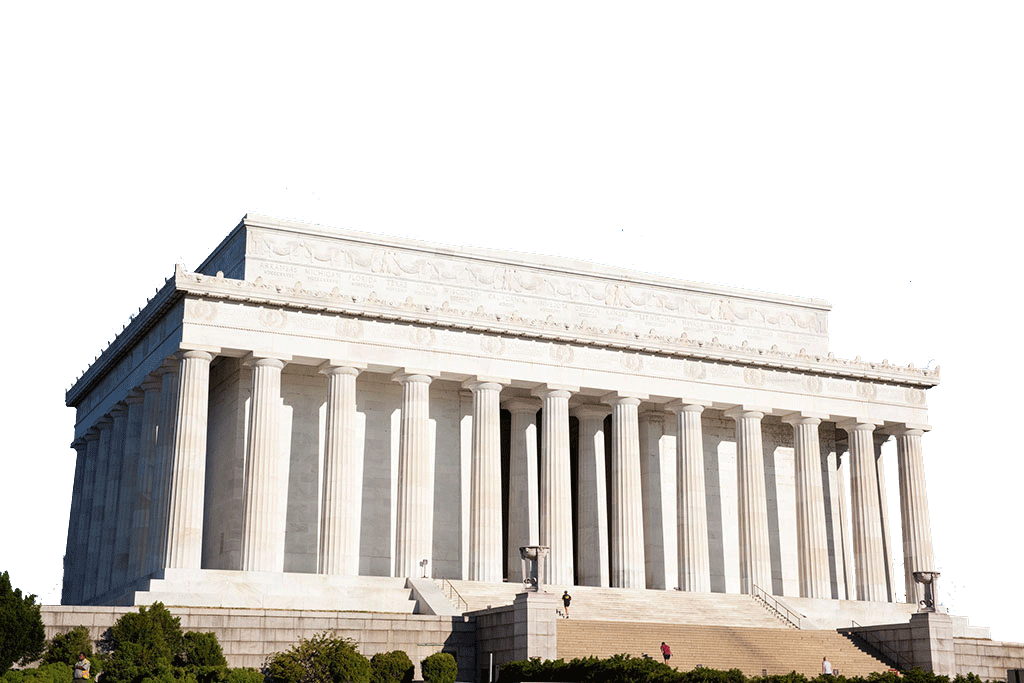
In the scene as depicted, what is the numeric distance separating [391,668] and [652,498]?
26.1 metres

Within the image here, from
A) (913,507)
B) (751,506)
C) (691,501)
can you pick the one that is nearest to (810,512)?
(751,506)

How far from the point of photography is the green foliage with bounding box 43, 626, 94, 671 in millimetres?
42312

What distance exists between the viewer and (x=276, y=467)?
56.9 meters

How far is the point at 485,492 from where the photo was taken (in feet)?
195

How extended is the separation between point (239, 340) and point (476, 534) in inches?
523

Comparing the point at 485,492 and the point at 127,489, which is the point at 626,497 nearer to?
the point at 485,492

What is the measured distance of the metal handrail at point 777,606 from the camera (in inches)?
2381

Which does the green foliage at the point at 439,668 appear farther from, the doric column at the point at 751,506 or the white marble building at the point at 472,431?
the doric column at the point at 751,506

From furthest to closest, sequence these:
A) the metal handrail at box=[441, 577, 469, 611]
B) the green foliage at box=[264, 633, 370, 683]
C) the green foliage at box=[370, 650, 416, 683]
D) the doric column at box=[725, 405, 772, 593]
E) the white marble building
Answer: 1. the doric column at box=[725, 405, 772, 593]
2. the white marble building
3. the metal handrail at box=[441, 577, 469, 611]
4. the green foliage at box=[370, 650, 416, 683]
5. the green foliage at box=[264, 633, 370, 683]

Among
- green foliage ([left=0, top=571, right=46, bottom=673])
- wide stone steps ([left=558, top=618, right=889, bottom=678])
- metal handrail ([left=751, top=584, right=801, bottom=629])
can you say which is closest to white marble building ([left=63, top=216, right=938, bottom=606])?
metal handrail ([left=751, top=584, right=801, bottom=629])

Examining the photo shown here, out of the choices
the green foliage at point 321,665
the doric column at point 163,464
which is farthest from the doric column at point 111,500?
the green foliage at point 321,665

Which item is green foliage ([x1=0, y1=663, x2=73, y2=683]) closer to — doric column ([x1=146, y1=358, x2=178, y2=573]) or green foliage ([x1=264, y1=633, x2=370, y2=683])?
green foliage ([x1=264, y1=633, x2=370, y2=683])

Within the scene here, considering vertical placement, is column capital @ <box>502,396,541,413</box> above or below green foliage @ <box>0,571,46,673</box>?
above

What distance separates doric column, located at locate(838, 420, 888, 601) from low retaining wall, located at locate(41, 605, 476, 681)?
88.1ft
